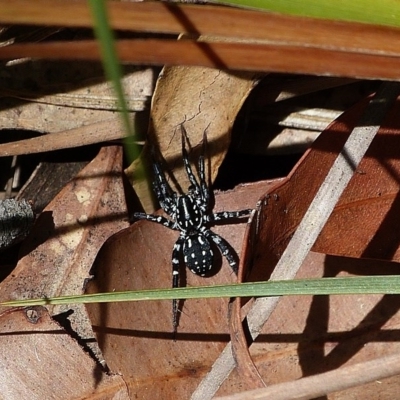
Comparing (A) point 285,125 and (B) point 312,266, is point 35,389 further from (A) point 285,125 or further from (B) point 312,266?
(A) point 285,125

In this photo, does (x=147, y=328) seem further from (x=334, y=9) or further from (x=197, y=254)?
(x=334, y=9)

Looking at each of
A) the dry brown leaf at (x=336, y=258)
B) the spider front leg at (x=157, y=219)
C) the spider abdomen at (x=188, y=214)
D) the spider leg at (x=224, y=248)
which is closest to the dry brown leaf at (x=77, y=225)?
the spider front leg at (x=157, y=219)

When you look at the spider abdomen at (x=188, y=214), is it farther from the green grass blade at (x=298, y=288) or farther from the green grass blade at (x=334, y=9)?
the green grass blade at (x=334, y=9)

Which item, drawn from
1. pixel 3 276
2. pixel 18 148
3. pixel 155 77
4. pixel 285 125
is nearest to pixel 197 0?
pixel 155 77

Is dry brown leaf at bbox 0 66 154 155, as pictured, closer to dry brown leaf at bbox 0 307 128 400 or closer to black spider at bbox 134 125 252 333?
black spider at bbox 134 125 252 333

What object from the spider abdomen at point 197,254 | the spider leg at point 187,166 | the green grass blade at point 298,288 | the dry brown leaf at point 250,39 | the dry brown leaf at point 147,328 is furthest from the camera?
the spider leg at point 187,166

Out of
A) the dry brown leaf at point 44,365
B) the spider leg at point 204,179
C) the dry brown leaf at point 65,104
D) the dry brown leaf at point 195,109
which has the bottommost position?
the dry brown leaf at point 44,365

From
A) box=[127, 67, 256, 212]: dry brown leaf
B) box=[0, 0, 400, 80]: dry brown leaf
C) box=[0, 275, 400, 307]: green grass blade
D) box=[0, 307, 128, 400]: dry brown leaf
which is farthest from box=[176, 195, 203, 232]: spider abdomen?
box=[0, 0, 400, 80]: dry brown leaf
